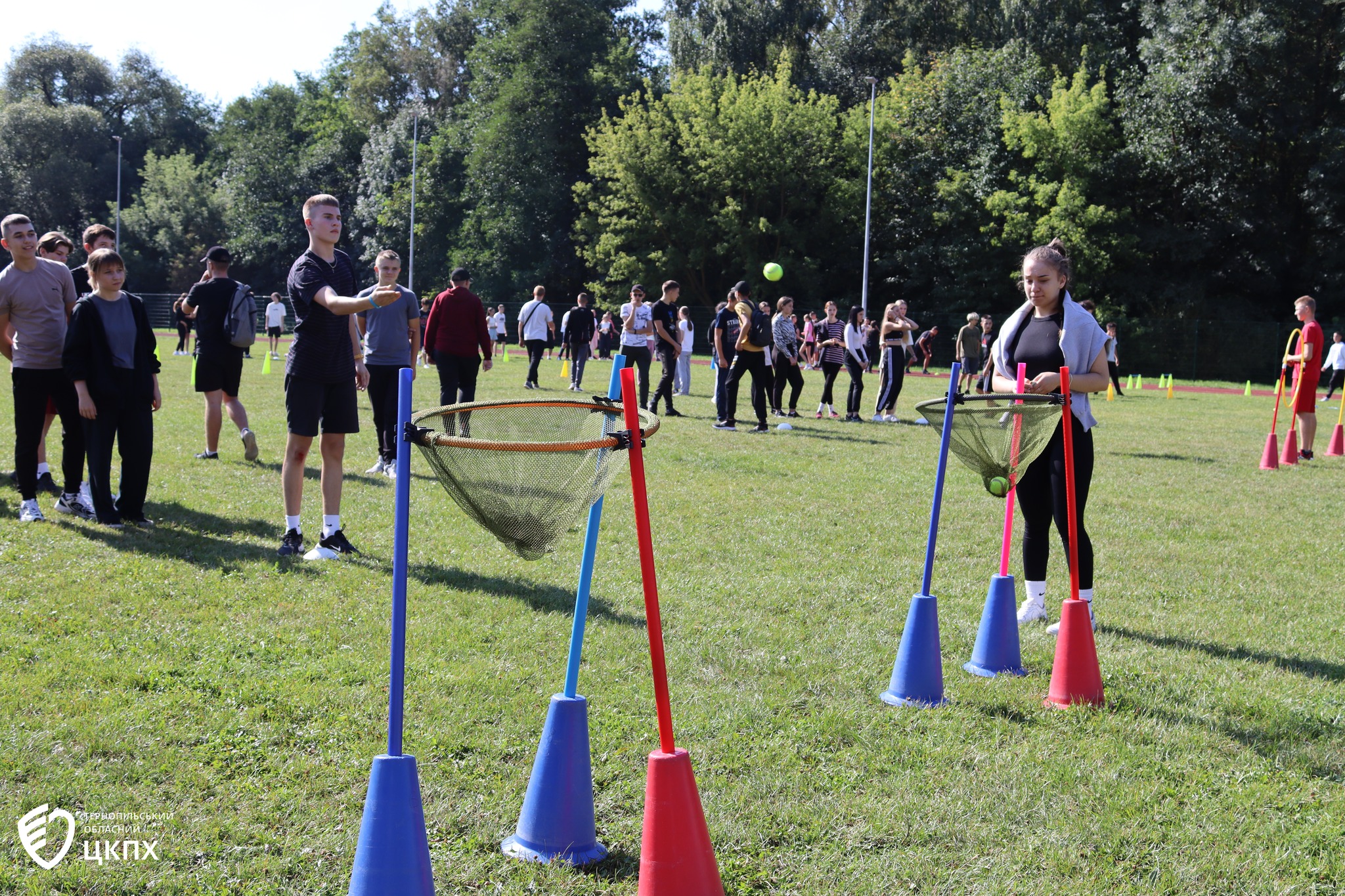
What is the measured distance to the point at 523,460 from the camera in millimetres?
2898

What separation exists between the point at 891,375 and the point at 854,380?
0.63 meters

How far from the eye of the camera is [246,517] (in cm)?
790

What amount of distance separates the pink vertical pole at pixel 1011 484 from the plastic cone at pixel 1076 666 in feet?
2.04

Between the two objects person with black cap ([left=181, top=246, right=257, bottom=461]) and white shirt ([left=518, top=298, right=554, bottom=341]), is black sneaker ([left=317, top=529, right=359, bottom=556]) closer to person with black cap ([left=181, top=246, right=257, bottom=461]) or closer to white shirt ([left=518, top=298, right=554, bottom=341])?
person with black cap ([left=181, top=246, right=257, bottom=461])

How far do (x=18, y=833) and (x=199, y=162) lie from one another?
9204 cm

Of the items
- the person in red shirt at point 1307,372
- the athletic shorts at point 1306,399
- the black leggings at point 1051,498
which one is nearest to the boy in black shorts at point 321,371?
the black leggings at point 1051,498

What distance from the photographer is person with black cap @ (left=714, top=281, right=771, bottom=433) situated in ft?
47.3

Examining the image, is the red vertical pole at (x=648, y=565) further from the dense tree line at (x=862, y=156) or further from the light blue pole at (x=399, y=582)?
the dense tree line at (x=862, y=156)

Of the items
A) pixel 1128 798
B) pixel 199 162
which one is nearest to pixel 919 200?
pixel 1128 798

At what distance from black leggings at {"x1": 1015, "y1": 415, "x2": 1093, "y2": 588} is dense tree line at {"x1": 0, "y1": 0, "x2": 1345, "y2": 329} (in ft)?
123

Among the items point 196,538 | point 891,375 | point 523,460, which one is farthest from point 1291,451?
point 523,460

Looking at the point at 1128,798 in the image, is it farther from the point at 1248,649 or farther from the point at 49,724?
the point at 49,724

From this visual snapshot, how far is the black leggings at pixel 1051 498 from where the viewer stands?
5.73 meters

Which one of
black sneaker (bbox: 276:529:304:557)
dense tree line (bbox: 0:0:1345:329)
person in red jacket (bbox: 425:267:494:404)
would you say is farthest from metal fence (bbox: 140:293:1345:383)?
black sneaker (bbox: 276:529:304:557)
